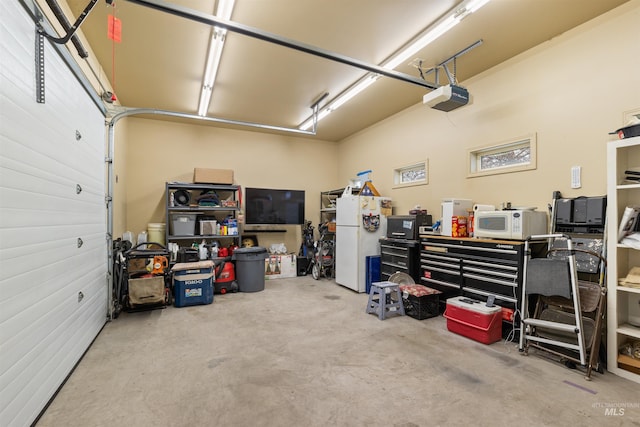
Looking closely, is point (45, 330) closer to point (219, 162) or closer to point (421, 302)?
point (421, 302)

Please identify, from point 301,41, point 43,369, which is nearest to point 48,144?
point 43,369

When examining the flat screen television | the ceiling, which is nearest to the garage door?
the ceiling

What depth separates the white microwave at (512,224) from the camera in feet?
9.86

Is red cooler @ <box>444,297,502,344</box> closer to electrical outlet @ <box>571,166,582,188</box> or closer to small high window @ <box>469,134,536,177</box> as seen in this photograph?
electrical outlet @ <box>571,166,582,188</box>

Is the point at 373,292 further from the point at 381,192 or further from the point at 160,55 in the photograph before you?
the point at 160,55

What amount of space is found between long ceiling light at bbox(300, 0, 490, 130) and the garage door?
3.13 meters

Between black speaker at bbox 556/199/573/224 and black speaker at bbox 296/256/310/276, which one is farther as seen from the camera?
black speaker at bbox 296/256/310/276

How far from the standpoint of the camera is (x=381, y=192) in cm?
585

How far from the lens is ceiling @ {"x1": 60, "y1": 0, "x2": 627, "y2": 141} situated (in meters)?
2.68

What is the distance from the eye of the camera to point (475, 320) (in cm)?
300

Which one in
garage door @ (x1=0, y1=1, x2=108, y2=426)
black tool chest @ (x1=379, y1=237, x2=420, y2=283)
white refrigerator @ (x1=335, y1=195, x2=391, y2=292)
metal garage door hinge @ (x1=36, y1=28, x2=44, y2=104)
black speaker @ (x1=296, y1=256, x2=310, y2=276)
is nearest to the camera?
garage door @ (x1=0, y1=1, x2=108, y2=426)

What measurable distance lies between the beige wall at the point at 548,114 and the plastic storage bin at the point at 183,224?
419 centimetres

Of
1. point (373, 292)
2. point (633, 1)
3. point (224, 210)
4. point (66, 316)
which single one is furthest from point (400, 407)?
point (224, 210)

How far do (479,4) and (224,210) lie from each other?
497 centimetres
